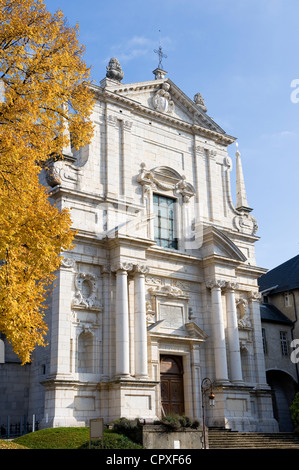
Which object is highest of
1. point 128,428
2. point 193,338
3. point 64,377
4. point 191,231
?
point 191,231

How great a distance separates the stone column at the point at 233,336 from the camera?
27.5 metres

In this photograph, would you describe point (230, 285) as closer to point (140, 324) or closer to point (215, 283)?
point (215, 283)

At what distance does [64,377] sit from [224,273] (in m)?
10.3

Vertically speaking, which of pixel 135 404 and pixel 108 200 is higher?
pixel 108 200

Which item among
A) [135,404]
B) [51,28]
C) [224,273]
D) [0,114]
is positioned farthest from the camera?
[224,273]

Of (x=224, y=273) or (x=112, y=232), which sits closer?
(x=112, y=232)

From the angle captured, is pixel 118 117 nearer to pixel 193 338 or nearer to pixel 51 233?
pixel 193 338

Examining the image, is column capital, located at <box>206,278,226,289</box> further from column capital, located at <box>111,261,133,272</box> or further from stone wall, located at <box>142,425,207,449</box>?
stone wall, located at <box>142,425,207,449</box>

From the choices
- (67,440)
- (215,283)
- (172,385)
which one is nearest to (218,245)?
(215,283)

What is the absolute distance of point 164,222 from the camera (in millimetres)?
28594

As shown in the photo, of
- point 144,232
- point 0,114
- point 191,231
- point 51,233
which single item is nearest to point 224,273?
point 191,231

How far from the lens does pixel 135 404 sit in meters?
22.9

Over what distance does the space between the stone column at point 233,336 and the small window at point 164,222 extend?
361 centimetres

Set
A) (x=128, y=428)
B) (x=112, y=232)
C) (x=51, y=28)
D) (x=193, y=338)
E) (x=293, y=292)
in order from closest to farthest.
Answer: (x=51, y=28) < (x=128, y=428) < (x=112, y=232) < (x=193, y=338) < (x=293, y=292)
